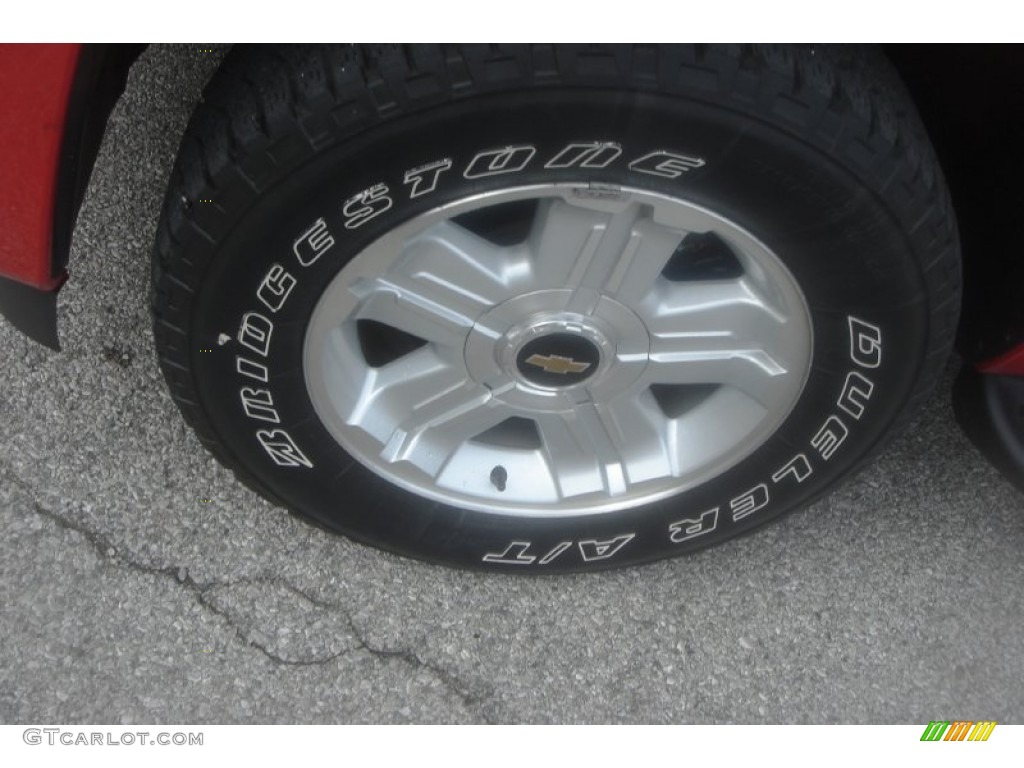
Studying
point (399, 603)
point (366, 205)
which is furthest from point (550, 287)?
point (399, 603)

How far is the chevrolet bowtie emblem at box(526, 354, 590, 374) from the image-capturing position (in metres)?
1.64

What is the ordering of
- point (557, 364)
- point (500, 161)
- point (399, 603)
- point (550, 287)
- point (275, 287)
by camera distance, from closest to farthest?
point (500, 161), point (275, 287), point (550, 287), point (557, 364), point (399, 603)

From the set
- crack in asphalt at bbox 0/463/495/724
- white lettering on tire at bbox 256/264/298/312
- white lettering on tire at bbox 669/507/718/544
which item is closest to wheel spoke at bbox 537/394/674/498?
white lettering on tire at bbox 669/507/718/544

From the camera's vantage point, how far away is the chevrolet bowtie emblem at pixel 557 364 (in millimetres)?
1637

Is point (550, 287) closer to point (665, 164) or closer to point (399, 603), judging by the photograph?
point (665, 164)

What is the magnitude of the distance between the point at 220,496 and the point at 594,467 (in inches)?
28.7

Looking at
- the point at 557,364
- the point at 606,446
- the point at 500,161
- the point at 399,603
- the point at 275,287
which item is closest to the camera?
the point at 500,161

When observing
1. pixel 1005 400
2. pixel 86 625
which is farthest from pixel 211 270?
pixel 1005 400

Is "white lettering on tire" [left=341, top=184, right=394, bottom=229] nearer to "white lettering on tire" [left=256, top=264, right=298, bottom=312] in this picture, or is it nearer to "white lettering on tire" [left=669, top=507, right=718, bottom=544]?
"white lettering on tire" [left=256, top=264, right=298, bottom=312]

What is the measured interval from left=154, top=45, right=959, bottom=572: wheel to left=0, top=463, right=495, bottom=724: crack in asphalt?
20 cm

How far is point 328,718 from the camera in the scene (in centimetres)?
181

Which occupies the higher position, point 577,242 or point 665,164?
point 665,164

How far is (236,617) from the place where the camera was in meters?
1.88

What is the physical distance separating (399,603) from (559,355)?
61 cm
